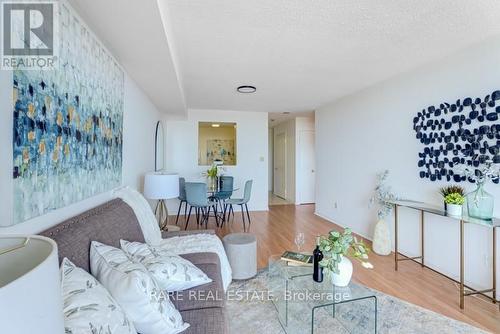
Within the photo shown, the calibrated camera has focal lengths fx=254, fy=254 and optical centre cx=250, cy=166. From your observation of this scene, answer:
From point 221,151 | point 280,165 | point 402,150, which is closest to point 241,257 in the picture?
point 402,150

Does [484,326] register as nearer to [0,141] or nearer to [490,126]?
[490,126]

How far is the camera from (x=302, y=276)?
1.89 metres

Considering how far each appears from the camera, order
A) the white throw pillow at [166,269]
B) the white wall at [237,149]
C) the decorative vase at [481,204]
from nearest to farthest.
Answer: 1. the white throw pillow at [166,269]
2. the decorative vase at [481,204]
3. the white wall at [237,149]

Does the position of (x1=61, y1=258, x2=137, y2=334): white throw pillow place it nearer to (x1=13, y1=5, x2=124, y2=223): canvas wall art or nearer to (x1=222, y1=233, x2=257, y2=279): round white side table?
(x1=13, y1=5, x2=124, y2=223): canvas wall art

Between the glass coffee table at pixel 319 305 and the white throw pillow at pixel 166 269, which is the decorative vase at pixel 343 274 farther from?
the white throw pillow at pixel 166 269

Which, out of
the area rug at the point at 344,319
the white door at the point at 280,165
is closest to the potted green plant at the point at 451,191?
the area rug at the point at 344,319

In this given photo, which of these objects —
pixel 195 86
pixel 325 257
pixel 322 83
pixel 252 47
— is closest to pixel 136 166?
pixel 195 86

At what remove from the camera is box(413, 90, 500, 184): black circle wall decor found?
2221 mm

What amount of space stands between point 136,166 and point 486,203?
3.52 m

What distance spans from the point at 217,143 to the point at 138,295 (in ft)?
17.0

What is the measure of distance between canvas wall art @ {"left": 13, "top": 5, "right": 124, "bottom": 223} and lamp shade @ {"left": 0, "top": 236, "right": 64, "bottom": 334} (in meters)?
0.69

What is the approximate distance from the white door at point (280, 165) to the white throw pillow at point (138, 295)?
21.5ft

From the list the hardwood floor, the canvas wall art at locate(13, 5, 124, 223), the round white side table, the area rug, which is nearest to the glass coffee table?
the area rug

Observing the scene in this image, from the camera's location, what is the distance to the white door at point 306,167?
6.71m
